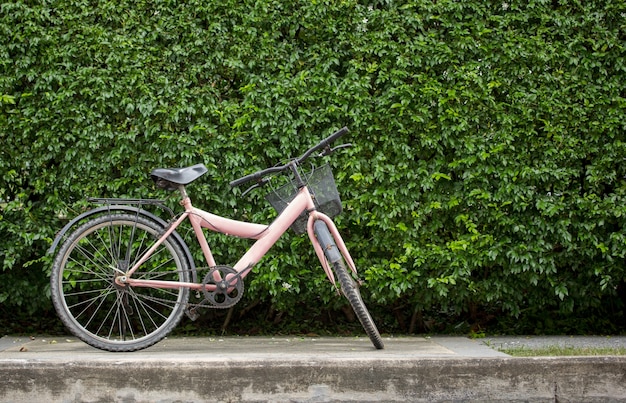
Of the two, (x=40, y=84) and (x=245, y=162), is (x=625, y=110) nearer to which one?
(x=245, y=162)

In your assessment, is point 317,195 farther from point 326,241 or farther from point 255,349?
point 255,349

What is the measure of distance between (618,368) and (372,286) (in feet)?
6.19

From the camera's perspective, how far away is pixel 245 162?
616 cm

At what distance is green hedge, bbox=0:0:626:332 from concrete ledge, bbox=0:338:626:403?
1.31 meters

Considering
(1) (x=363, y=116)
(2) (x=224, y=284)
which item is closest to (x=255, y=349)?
(2) (x=224, y=284)

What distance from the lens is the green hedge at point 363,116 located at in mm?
6148

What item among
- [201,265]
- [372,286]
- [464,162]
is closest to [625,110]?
[464,162]

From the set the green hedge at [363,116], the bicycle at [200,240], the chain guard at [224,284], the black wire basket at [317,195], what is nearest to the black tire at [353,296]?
the bicycle at [200,240]

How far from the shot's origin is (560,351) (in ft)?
18.4

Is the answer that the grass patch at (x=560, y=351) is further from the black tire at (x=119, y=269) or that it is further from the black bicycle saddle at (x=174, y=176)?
the black bicycle saddle at (x=174, y=176)

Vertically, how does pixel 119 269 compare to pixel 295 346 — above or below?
above

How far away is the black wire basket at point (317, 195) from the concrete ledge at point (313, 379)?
39.4 inches

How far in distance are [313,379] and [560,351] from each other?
174cm

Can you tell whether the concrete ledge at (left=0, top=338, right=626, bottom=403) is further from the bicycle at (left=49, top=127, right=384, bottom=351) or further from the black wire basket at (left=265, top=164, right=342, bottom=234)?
the black wire basket at (left=265, top=164, right=342, bottom=234)
